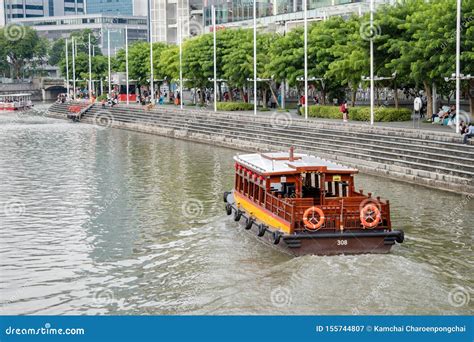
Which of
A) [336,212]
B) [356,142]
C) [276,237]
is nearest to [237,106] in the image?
[356,142]

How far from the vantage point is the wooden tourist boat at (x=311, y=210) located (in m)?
20.9

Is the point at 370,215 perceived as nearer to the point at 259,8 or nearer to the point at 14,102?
the point at 259,8

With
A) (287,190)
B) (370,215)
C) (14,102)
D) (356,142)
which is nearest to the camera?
(370,215)

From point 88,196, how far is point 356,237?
14.4 meters

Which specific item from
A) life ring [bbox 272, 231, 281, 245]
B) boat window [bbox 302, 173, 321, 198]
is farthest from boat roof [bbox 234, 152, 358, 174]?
life ring [bbox 272, 231, 281, 245]

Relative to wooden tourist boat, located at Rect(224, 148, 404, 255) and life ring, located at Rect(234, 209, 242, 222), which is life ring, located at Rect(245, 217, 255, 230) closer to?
wooden tourist boat, located at Rect(224, 148, 404, 255)

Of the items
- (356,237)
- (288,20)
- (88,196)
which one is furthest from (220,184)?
(288,20)

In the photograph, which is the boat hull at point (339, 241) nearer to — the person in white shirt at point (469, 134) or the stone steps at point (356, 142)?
the stone steps at point (356, 142)

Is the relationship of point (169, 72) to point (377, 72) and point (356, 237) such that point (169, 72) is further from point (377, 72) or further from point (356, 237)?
point (356, 237)

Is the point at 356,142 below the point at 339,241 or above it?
above

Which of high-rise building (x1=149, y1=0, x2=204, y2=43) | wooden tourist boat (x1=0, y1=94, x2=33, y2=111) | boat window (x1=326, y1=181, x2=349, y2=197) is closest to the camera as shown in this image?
boat window (x1=326, y1=181, x2=349, y2=197)

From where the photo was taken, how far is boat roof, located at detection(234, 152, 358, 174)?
2277 cm

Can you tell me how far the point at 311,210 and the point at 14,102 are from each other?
9193cm

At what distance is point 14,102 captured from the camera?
107438mm
